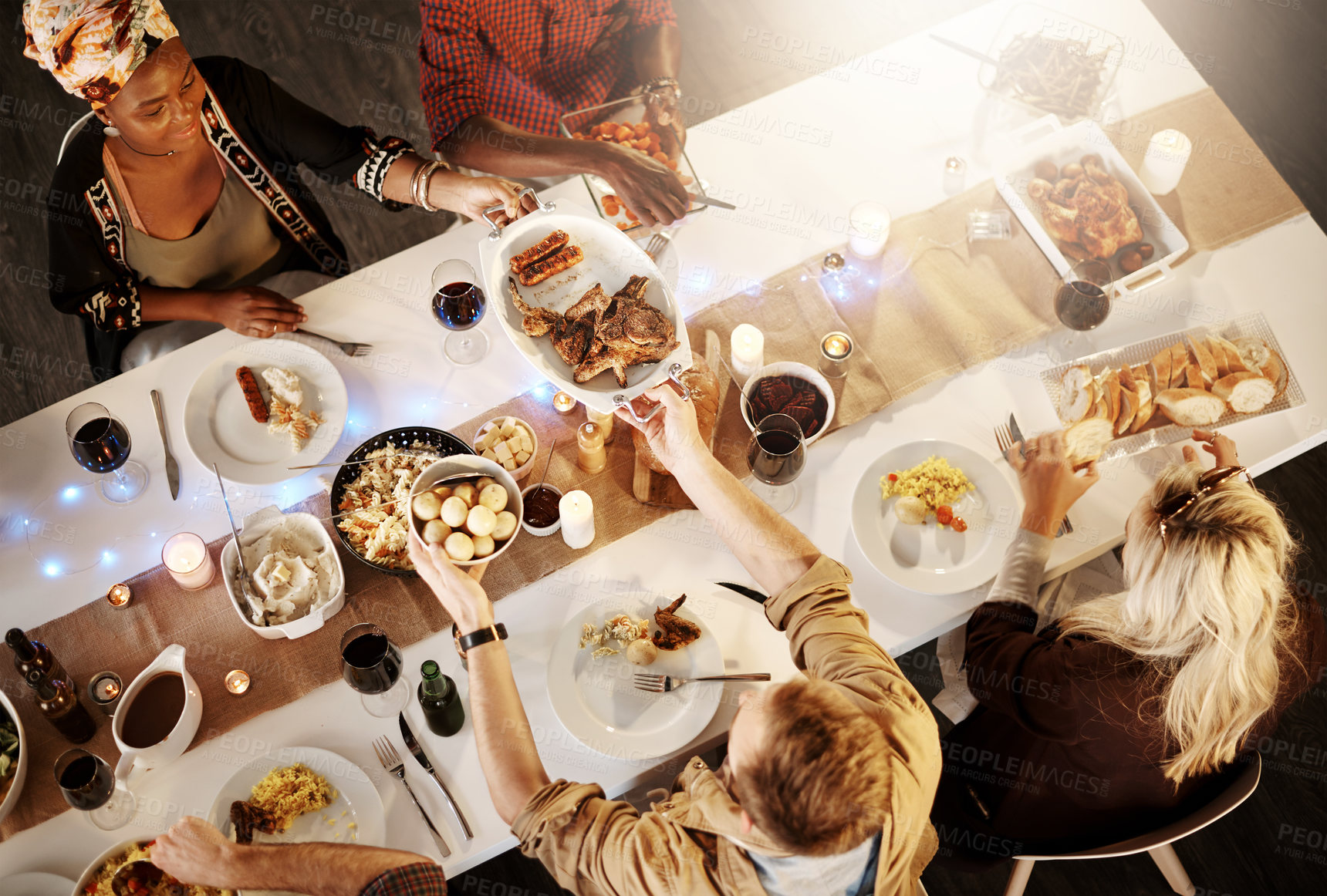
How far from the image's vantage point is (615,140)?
2168 millimetres

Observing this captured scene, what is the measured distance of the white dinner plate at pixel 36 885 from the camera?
152 cm

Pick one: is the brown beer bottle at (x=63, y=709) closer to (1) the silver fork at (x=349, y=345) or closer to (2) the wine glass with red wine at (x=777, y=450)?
(1) the silver fork at (x=349, y=345)

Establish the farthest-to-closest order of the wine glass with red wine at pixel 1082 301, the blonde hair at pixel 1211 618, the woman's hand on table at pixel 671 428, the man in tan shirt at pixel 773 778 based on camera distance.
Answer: the wine glass with red wine at pixel 1082 301, the woman's hand on table at pixel 671 428, the blonde hair at pixel 1211 618, the man in tan shirt at pixel 773 778

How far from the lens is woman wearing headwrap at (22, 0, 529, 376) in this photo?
180 centimetres

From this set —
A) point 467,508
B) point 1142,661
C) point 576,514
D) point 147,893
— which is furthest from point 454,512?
point 1142,661

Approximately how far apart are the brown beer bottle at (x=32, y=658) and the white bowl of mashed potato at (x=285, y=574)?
1.01 ft

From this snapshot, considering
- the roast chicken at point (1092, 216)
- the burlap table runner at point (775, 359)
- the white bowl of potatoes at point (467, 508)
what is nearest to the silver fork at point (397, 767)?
the burlap table runner at point (775, 359)

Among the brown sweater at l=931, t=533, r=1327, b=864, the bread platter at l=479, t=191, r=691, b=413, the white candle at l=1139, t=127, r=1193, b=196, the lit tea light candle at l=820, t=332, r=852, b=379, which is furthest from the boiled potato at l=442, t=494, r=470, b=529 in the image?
the white candle at l=1139, t=127, r=1193, b=196

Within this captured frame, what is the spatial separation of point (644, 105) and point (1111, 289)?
121cm

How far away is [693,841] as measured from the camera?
1415 mm

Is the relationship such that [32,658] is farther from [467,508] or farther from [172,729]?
[467,508]

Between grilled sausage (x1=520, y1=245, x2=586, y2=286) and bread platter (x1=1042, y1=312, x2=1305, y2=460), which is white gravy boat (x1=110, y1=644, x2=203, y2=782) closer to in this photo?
grilled sausage (x1=520, y1=245, x2=586, y2=286)

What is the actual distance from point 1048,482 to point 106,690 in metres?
1.92

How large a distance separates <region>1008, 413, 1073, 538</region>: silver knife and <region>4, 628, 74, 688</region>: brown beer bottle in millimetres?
1967
